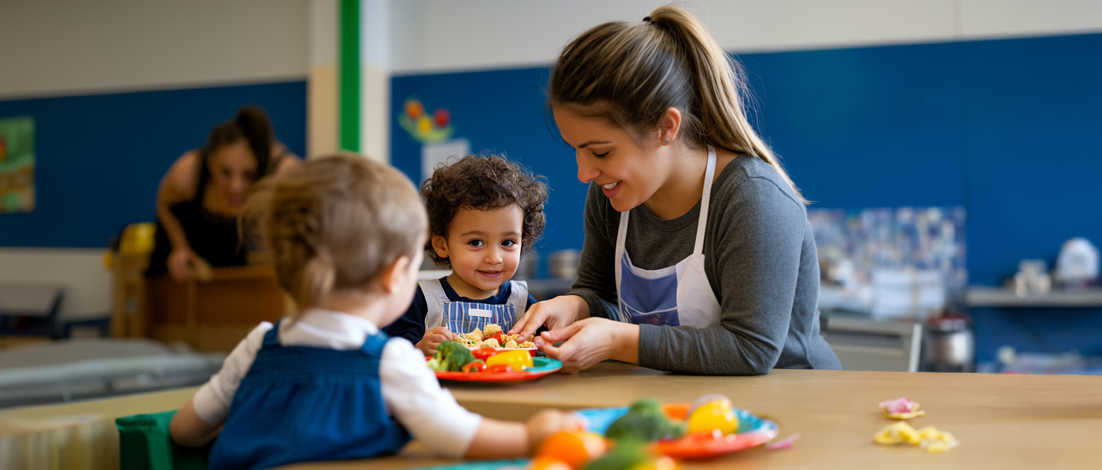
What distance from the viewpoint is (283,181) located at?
0.76m

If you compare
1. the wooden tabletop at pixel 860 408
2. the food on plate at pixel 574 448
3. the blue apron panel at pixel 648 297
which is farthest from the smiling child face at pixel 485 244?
the food on plate at pixel 574 448

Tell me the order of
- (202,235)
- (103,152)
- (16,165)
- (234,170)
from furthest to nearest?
(234,170) < (202,235) < (103,152) < (16,165)

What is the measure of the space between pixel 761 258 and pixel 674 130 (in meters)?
0.26

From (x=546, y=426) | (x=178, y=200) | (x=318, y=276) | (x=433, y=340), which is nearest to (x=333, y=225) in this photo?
(x=318, y=276)

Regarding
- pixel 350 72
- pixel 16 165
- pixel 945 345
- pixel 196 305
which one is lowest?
pixel 945 345

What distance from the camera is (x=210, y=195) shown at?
4141 millimetres

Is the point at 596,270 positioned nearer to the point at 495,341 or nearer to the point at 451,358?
the point at 495,341

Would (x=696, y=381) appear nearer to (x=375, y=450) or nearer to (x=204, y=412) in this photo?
(x=375, y=450)

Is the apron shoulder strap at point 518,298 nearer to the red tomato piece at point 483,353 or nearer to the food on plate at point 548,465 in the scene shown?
the red tomato piece at point 483,353

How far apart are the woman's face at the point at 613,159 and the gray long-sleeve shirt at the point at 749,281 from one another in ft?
0.35

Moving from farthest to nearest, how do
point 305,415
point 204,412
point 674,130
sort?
point 674,130, point 204,412, point 305,415

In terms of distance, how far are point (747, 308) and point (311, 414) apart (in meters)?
0.64

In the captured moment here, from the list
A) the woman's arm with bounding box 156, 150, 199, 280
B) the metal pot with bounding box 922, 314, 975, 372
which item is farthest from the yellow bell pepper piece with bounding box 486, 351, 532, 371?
the metal pot with bounding box 922, 314, 975, 372

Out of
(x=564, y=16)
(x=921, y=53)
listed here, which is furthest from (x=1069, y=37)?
(x=564, y=16)
